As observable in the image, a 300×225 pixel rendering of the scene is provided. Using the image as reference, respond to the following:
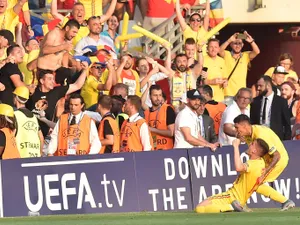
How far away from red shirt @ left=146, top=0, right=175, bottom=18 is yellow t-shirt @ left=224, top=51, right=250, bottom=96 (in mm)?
1587

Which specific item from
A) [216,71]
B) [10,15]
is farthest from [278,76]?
[10,15]

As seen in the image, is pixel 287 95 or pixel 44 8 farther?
pixel 44 8

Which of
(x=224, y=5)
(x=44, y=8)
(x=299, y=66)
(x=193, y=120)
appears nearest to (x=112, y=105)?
(x=193, y=120)

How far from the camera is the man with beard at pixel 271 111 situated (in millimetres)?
18391

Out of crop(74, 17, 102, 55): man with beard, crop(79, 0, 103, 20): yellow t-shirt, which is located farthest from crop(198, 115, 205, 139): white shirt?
crop(79, 0, 103, 20): yellow t-shirt

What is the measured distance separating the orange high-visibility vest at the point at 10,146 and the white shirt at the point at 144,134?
73.0 inches

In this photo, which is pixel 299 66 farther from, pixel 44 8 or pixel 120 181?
pixel 120 181

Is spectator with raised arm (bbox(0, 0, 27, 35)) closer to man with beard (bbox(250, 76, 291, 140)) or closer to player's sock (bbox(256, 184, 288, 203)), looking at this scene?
man with beard (bbox(250, 76, 291, 140))

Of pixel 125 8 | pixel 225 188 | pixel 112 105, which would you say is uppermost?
pixel 125 8

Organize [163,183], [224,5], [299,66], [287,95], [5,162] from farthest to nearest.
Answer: [299,66] → [224,5] → [287,95] → [163,183] → [5,162]

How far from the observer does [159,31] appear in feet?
70.1

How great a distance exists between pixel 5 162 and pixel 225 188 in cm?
350

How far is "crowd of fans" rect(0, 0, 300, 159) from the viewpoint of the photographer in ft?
53.3

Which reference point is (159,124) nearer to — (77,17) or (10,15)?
(77,17)
